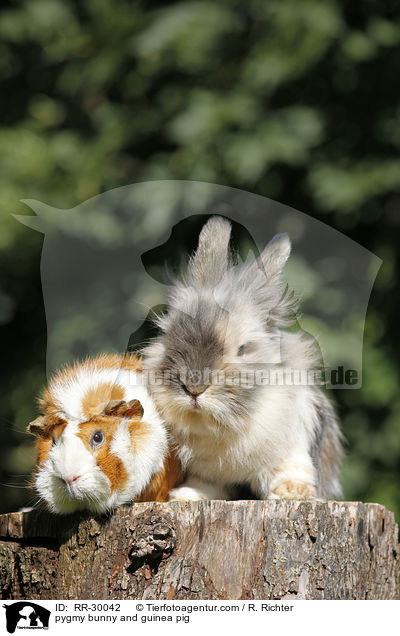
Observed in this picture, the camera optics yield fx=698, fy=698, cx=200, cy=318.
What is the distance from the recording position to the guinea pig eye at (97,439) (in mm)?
2779

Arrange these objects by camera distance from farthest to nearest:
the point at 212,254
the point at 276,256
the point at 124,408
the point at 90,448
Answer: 1. the point at 212,254
2. the point at 276,256
3. the point at 124,408
4. the point at 90,448

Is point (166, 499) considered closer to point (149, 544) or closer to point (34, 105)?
point (149, 544)

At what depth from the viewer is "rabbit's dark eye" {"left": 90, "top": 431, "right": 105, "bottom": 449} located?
9.12 ft

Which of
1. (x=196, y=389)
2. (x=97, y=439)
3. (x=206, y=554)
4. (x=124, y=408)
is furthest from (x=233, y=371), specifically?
(x=206, y=554)

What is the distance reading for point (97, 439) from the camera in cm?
279

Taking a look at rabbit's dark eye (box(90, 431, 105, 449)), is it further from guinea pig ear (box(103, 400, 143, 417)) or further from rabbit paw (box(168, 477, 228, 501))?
rabbit paw (box(168, 477, 228, 501))

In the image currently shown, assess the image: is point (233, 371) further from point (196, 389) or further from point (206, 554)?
point (206, 554)

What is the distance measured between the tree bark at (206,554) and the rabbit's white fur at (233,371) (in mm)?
209

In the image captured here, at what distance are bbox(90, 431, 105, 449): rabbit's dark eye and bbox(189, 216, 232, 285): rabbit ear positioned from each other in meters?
0.94

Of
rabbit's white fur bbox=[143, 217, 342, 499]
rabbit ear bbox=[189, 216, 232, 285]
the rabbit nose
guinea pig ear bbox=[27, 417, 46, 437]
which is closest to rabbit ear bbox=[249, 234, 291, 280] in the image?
rabbit's white fur bbox=[143, 217, 342, 499]

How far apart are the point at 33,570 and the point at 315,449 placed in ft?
4.83

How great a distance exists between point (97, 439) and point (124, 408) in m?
0.17
